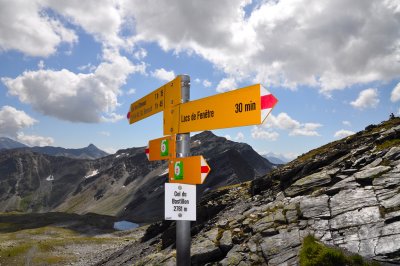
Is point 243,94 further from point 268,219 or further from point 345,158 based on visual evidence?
point 345,158

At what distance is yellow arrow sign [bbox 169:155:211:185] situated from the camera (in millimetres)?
8953

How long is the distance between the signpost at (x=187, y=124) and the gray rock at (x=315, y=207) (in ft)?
54.2

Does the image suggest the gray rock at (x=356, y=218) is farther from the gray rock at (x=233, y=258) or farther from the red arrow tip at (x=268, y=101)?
the red arrow tip at (x=268, y=101)

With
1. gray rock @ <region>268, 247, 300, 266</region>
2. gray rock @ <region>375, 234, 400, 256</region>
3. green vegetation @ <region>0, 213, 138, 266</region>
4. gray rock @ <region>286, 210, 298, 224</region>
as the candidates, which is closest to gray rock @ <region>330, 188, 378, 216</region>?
gray rock @ <region>286, 210, 298, 224</region>

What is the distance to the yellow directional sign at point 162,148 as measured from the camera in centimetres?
988

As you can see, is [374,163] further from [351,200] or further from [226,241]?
[226,241]

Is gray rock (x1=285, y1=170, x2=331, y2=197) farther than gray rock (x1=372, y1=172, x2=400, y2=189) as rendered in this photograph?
Yes

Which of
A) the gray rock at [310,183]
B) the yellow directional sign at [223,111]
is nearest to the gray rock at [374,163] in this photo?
the gray rock at [310,183]

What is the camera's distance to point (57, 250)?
7519 cm

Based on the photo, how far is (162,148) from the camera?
10.4m

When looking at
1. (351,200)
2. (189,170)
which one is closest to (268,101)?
(189,170)

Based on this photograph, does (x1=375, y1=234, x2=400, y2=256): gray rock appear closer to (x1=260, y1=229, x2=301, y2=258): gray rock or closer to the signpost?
(x1=260, y1=229, x2=301, y2=258): gray rock

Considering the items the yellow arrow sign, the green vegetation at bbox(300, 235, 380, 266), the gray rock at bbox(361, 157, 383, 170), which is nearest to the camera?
the yellow arrow sign

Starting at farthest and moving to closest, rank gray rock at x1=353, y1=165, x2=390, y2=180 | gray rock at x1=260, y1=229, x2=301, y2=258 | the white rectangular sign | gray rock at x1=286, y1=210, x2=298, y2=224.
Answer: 1. gray rock at x1=353, y1=165, x2=390, y2=180
2. gray rock at x1=286, y1=210, x2=298, y2=224
3. gray rock at x1=260, y1=229, x2=301, y2=258
4. the white rectangular sign
